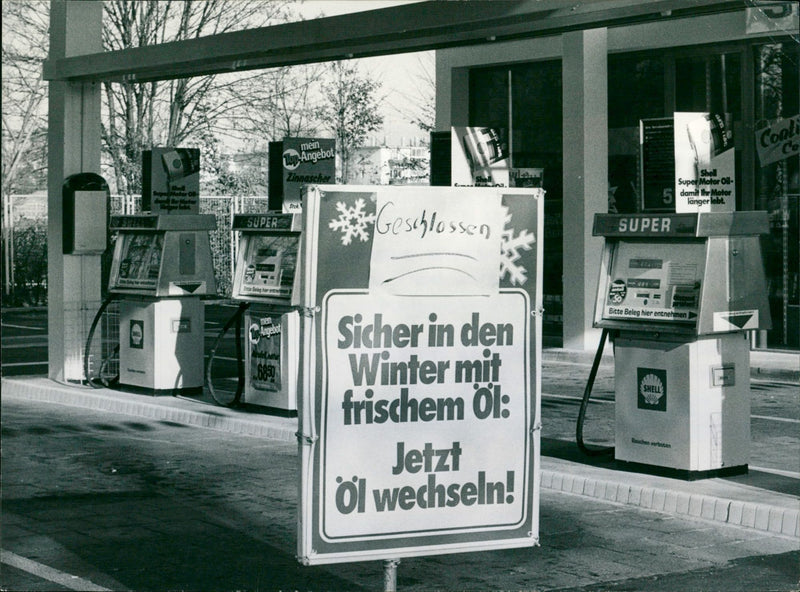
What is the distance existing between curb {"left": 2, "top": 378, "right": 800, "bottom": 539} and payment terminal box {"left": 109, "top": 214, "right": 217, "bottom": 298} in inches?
46.5

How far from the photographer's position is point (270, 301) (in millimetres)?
12258

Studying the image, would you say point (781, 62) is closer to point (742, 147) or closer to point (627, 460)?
point (742, 147)

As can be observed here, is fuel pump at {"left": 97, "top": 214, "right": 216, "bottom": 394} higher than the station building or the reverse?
the reverse

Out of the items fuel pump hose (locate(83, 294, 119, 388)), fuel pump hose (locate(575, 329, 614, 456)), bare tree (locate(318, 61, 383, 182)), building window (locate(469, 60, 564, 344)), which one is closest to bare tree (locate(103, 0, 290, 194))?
bare tree (locate(318, 61, 383, 182))

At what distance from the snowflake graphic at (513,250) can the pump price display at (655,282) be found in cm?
372

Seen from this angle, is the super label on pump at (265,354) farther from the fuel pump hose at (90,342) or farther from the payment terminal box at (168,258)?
the fuel pump hose at (90,342)

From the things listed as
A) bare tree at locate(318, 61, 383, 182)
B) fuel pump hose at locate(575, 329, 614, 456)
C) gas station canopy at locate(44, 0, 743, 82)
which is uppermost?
bare tree at locate(318, 61, 383, 182)

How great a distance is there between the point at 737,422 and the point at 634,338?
2.91 feet

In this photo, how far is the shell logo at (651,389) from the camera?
899 cm

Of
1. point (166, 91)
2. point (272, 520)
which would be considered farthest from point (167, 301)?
point (166, 91)

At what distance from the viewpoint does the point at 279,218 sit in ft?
40.3

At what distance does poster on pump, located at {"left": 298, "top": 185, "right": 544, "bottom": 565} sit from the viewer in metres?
4.96

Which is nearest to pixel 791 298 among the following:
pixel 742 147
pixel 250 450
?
pixel 742 147

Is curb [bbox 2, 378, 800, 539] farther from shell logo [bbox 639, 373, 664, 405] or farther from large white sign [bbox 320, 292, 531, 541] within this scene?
large white sign [bbox 320, 292, 531, 541]
